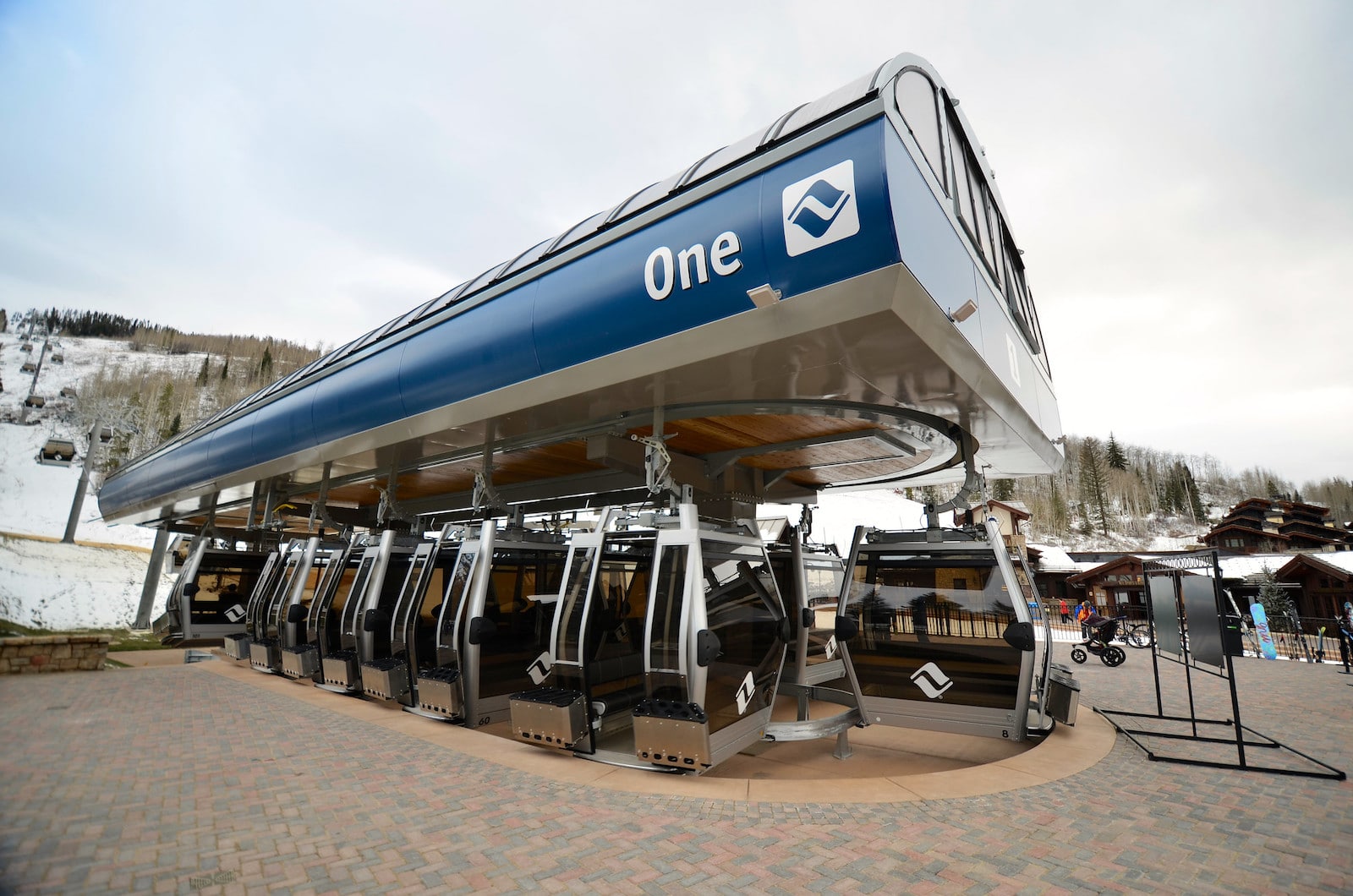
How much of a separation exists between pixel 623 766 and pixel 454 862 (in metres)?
1.89

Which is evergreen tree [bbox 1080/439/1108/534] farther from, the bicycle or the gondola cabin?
the gondola cabin

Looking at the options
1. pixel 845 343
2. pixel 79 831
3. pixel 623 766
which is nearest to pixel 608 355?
pixel 845 343

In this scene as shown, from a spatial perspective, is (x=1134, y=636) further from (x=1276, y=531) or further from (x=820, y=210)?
(x=1276, y=531)

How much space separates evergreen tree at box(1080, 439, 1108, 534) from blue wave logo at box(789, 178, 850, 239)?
90.3 metres

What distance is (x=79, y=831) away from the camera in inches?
125

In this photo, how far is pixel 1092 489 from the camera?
8231cm

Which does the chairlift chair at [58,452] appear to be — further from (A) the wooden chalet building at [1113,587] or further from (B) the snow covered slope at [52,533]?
(A) the wooden chalet building at [1113,587]

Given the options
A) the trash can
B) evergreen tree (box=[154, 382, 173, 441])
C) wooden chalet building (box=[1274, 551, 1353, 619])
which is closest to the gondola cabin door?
the trash can

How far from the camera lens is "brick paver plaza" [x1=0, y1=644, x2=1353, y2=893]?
277 centimetres

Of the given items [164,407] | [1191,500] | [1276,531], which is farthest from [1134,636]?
[1191,500]

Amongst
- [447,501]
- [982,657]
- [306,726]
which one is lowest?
[306,726]

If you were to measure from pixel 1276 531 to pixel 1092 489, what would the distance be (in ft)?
169

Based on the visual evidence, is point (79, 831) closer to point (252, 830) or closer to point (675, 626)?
A: point (252, 830)

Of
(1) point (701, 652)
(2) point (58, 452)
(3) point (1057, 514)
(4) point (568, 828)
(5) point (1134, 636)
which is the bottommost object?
(4) point (568, 828)
